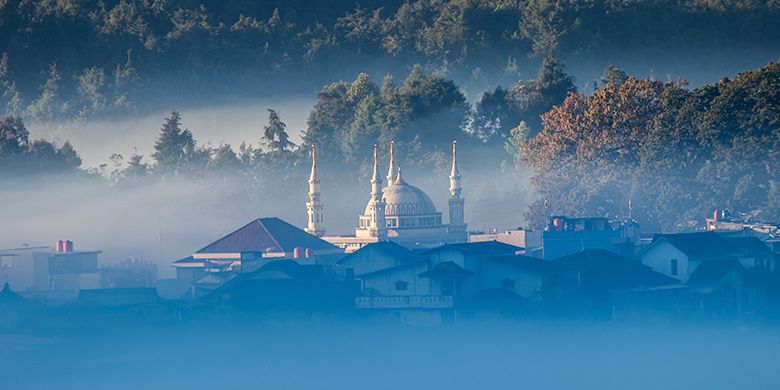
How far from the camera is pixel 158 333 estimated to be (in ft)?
462

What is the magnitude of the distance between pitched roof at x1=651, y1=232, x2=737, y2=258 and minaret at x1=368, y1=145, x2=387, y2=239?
22421 mm

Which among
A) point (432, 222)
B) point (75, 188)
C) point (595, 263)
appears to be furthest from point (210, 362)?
point (75, 188)

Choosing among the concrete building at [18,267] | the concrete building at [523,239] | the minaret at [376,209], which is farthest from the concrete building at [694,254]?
the concrete building at [18,267]

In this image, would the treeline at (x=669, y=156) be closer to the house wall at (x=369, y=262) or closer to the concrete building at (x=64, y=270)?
the house wall at (x=369, y=262)

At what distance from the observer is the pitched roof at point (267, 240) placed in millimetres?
164875

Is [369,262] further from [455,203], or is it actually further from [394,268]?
[455,203]

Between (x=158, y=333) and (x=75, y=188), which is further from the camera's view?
(x=75, y=188)

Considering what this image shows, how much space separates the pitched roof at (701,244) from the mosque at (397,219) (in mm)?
19419

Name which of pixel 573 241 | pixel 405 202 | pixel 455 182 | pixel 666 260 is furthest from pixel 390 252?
pixel 455 182

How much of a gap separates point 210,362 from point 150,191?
195ft

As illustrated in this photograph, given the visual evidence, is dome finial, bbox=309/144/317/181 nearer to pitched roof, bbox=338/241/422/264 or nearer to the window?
pitched roof, bbox=338/241/422/264

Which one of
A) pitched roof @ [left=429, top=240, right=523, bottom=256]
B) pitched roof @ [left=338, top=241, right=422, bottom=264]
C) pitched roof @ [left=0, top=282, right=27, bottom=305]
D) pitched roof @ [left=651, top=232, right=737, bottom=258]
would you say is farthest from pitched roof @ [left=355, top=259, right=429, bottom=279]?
pitched roof @ [left=0, top=282, right=27, bottom=305]

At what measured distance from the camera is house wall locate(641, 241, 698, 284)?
153 meters

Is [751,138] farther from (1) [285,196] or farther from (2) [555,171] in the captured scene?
(1) [285,196]
